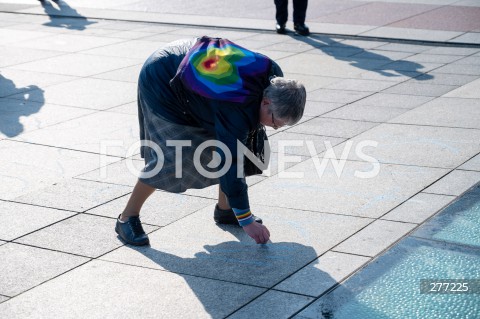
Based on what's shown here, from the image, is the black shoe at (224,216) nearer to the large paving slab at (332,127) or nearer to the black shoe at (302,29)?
the large paving slab at (332,127)

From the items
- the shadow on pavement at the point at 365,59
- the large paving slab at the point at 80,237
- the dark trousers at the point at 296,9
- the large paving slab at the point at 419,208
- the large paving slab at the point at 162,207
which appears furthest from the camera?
the dark trousers at the point at 296,9

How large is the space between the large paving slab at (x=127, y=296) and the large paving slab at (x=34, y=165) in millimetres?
1567

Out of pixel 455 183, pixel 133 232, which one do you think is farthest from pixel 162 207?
pixel 455 183

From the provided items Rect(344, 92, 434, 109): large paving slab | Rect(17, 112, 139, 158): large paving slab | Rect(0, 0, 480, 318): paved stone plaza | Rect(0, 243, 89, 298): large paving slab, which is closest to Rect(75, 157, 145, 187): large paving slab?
Rect(0, 0, 480, 318): paved stone plaza

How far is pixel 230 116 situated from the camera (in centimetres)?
441

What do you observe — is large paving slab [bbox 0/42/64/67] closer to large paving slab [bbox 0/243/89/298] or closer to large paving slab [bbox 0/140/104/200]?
large paving slab [bbox 0/140/104/200]

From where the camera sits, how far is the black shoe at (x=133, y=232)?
5074 millimetres

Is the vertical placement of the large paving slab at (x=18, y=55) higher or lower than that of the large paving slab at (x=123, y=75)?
lower

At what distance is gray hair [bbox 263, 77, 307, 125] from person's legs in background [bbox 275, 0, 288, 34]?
7844 millimetres

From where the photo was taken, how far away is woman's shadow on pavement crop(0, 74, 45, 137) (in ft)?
25.0

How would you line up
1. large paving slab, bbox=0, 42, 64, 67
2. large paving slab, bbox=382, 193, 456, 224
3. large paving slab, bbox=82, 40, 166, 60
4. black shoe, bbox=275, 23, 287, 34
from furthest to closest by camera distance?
black shoe, bbox=275, 23, 287, 34 → large paving slab, bbox=82, 40, 166, 60 → large paving slab, bbox=0, 42, 64, 67 → large paving slab, bbox=382, 193, 456, 224

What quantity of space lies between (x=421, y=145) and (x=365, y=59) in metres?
3.67

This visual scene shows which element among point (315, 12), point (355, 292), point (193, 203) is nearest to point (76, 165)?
point (193, 203)

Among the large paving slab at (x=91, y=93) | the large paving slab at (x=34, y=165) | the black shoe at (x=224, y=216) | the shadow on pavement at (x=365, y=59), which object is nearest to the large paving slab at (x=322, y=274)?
the black shoe at (x=224, y=216)
